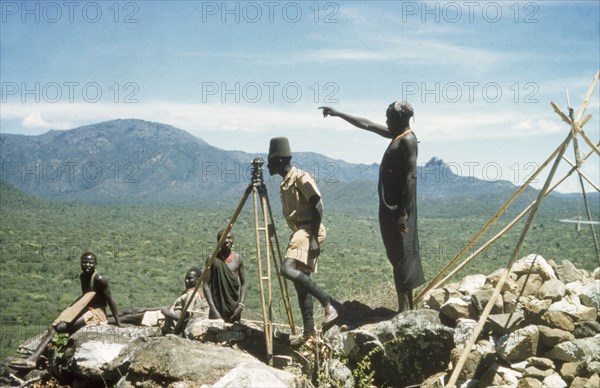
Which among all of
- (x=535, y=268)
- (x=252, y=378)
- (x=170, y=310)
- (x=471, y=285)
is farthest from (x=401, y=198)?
(x=170, y=310)

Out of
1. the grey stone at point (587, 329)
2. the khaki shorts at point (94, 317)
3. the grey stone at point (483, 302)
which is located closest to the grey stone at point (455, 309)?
the grey stone at point (483, 302)

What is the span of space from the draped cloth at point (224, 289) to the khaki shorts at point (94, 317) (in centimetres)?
151

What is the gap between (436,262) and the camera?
2592cm

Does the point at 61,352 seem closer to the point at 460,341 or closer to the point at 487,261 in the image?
the point at 460,341

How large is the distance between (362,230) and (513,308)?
5095 centimetres

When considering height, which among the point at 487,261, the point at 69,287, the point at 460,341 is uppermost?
the point at 460,341

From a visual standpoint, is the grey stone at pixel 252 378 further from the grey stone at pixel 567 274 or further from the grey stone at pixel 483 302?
the grey stone at pixel 567 274

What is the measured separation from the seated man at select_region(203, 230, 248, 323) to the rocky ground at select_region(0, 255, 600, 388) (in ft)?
1.01

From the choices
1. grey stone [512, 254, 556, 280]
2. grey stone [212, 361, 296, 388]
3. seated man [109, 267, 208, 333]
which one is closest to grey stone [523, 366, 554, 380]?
grey stone [512, 254, 556, 280]

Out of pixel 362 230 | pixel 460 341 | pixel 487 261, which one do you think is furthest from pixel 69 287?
pixel 362 230

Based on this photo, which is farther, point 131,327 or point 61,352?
point 131,327

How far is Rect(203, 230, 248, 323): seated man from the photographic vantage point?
6.71 m

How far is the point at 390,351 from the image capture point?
5.32 metres

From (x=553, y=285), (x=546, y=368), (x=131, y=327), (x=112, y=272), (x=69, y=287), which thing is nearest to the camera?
(x=546, y=368)
